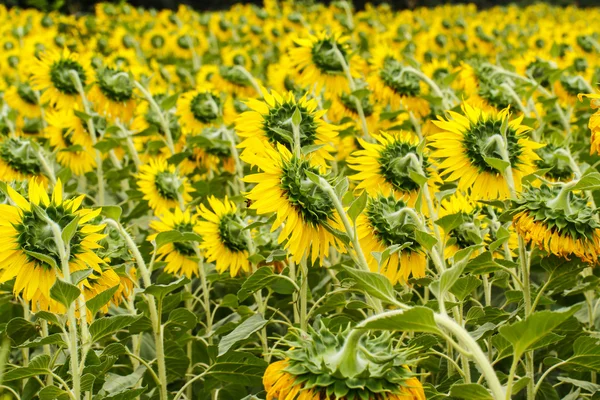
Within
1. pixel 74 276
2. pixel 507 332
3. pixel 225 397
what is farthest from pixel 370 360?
pixel 225 397

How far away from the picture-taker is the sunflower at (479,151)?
175 centimetres

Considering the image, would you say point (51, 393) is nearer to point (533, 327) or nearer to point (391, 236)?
point (391, 236)

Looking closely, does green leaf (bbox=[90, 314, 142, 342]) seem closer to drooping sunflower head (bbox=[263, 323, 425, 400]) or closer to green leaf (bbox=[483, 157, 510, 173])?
drooping sunflower head (bbox=[263, 323, 425, 400])

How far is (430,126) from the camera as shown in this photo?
2.89 m

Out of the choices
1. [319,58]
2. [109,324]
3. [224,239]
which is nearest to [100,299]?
[109,324]

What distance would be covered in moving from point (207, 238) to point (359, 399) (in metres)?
1.10

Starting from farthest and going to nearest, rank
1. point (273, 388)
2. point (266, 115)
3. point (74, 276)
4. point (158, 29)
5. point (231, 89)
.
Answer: point (158, 29) → point (231, 89) → point (266, 115) → point (74, 276) → point (273, 388)

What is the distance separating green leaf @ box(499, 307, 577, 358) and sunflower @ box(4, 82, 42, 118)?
2.96 m

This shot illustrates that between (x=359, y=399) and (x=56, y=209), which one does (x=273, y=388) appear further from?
(x=56, y=209)

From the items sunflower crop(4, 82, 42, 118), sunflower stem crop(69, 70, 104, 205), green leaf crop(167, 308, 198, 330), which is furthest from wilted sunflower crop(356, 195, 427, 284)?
sunflower crop(4, 82, 42, 118)

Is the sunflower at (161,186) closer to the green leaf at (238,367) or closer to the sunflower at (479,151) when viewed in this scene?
the green leaf at (238,367)

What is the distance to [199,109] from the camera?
3064mm

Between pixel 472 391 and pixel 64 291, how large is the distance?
2.17ft

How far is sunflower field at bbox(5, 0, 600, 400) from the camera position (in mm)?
1170
